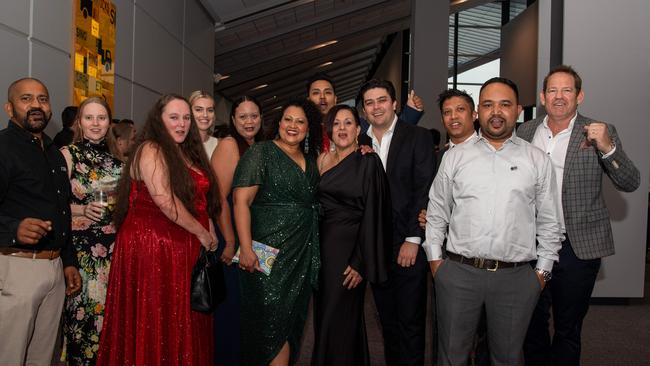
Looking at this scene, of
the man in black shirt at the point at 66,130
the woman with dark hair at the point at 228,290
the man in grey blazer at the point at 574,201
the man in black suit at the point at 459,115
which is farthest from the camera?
the man in black shirt at the point at 66,130

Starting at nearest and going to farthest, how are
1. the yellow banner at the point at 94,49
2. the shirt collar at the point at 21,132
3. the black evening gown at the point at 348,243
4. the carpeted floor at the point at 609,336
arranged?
the shirt collar at the point at 21,132 → the black evening gown at the point at 348,243 → the carpeted floor at the point at 609,336 → the yellow banner at the point at 94,49

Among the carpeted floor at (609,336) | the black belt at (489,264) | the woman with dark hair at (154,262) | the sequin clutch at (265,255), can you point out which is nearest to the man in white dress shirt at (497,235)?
the black belt at (489,264)

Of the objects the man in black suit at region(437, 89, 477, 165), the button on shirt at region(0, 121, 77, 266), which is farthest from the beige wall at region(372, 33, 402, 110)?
the button on shirt at region(0, 121, 77, 266)

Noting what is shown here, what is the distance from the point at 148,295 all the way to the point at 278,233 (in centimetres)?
69

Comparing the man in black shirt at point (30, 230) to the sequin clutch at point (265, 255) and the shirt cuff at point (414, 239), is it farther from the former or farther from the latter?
the shirt cuff at point (414, 239)

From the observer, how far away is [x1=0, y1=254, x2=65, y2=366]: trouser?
254cm

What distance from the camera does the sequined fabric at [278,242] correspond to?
118 inches

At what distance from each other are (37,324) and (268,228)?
1.16 metres

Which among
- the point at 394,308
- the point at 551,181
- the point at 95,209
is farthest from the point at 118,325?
the point at 551,181

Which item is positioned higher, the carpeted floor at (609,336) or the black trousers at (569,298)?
the black trousers at (569,298)

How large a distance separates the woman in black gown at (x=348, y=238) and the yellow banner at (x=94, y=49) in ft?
7.95

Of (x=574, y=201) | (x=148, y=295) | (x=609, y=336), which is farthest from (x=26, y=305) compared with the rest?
(x=609, y=336)

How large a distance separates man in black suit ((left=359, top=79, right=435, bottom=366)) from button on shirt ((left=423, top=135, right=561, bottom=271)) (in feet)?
1.55

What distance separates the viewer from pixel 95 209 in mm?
2939
